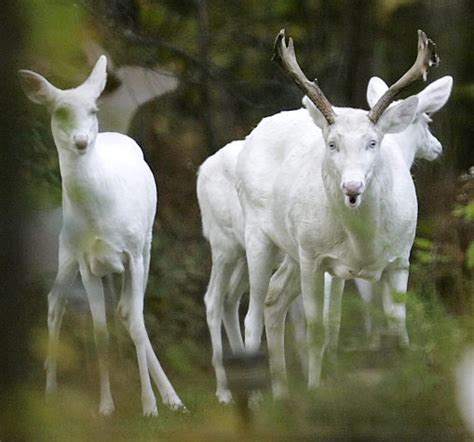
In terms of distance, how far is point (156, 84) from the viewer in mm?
13469

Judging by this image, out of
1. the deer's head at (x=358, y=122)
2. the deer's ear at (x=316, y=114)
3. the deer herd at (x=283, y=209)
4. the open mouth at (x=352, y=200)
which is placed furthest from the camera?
the deer's ear at (x=316, y=114)

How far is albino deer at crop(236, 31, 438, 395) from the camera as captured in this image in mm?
7098

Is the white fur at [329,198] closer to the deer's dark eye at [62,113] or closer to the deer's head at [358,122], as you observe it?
the deer's head at [358,122]

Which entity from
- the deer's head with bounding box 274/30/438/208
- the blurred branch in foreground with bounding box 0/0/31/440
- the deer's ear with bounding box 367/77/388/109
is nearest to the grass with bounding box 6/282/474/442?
the blurred branch in foreground with bounding box 0/0/31/440

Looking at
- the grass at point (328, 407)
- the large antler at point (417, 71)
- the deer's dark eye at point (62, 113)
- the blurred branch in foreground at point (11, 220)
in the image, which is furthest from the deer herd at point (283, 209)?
the blurred branch in foreground at point (11, 220)

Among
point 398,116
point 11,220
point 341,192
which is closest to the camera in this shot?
point 11,220

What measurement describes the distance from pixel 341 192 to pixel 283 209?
99 centimetres

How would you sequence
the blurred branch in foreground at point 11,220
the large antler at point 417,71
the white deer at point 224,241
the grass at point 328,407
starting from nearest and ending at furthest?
the blurred branch in foreground at point 11,220 < the grass at point 328,407 < the large antler at point 417,71 < the white deer at point 224,241

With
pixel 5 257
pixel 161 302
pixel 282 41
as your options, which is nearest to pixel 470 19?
pixel 5 257

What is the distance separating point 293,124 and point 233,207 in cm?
101

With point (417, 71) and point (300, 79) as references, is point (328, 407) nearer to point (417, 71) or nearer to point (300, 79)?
point (417, 71)

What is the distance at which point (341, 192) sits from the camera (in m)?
7.04

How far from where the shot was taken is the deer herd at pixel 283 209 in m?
7.17

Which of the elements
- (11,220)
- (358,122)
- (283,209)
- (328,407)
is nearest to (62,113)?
(11,220)
